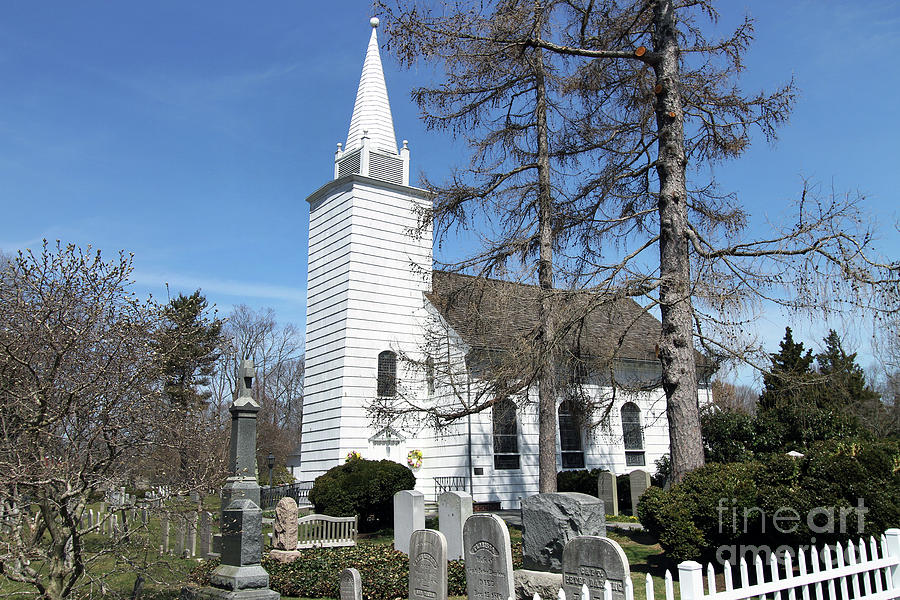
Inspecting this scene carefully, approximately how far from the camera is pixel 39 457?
6.30 m

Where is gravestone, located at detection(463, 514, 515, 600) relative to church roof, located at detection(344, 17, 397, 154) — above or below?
below

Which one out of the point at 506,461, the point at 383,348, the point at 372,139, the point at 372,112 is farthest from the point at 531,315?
the point at 372,112

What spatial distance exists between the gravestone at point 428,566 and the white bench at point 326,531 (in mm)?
7171

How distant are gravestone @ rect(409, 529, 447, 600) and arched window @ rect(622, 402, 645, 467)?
18.8 metres

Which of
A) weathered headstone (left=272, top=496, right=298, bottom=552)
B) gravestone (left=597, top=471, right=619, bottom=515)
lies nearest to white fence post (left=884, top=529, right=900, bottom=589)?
weathered headstone (left=272, top=496, right=298, bottom=552)

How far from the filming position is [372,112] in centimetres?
2477

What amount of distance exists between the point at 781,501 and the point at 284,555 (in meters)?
9.18

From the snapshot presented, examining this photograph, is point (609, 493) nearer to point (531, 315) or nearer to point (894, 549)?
point (531, 315)

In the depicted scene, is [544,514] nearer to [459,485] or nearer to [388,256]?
[459,485]

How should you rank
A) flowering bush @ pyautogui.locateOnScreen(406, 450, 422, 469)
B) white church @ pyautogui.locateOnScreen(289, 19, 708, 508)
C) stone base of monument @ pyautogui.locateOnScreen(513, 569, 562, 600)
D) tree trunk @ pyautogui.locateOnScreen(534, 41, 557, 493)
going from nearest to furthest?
stone base of monument @ pyautogui.locateOnScreen(513, 569, 562, 600) < tree trunk @ pyautogui.locateOnScreen(534, 41, 557, 493) < white church @ pyautogui.locateOnScreen(289, 19, 708, 508) < flowering bush @ pyautogui.locateOnScreen(406, 450, 422, 469)

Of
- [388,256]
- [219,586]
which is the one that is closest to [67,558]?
[219,586]

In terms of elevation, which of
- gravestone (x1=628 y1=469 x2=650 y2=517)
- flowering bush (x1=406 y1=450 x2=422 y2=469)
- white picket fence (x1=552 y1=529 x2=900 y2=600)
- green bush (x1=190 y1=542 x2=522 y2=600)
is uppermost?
flowering bush (x1=406 y1=450 x2=422 y2=469)

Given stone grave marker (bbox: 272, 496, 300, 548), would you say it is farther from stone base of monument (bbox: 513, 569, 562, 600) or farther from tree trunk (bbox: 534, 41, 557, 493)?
stone base of monument (bbox: 513, 569, 562, 600)

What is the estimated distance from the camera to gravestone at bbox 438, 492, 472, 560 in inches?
502
